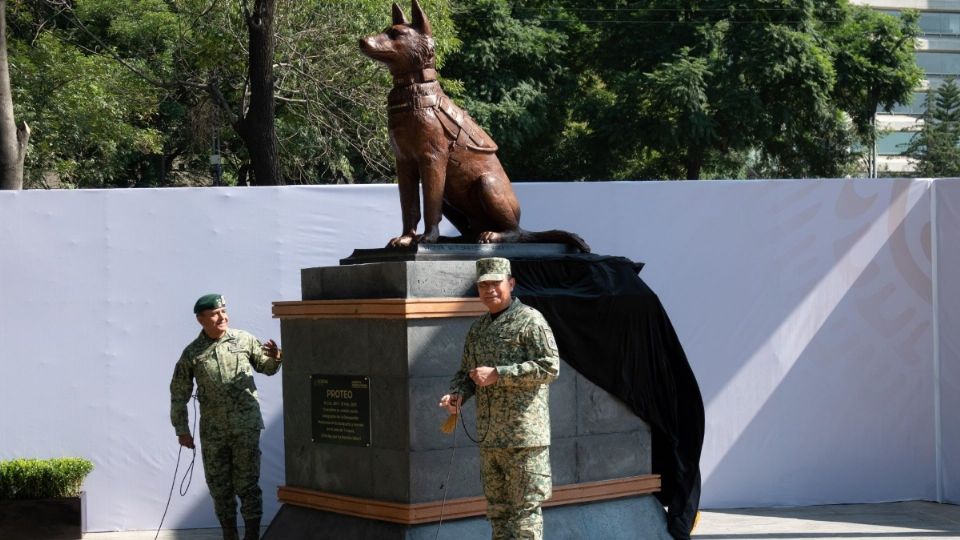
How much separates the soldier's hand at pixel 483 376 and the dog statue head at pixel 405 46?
7.42 feet

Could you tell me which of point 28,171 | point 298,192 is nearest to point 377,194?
point 298,192

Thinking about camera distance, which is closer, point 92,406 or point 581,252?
point 581,252

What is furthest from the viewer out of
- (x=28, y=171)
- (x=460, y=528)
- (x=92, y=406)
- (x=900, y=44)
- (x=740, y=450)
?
(x=900, y=44)

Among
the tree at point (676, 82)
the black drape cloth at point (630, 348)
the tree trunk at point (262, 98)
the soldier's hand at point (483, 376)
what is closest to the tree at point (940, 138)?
Answer: the tree at point (676, 82)

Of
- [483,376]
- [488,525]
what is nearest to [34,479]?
[488,525]

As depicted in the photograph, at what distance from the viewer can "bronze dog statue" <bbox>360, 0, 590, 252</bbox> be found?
301 inches

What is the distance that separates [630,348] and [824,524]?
9.01ft

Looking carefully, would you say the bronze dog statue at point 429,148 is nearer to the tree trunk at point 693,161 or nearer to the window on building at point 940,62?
the tree trunk at point 693,161

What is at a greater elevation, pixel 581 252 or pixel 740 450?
pixel 581 252

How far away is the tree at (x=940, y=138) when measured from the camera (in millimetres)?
58844

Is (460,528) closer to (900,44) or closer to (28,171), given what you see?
(28,171)

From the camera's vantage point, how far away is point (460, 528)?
738 cm

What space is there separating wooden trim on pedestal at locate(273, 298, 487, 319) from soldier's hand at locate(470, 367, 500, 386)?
1088 mm

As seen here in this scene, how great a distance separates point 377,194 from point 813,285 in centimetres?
371
